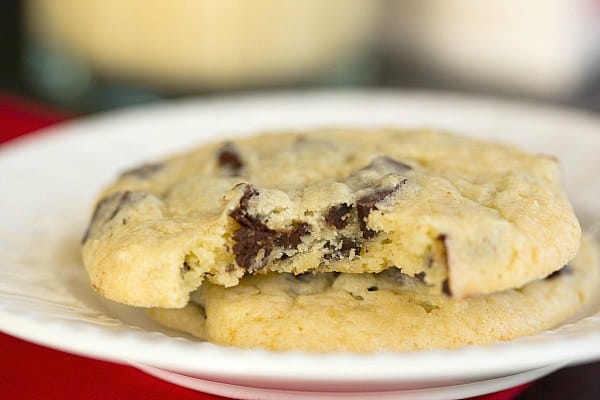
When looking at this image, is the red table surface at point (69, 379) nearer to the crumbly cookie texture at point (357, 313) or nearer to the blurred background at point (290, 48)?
the crumbly cookie texture at point (357, 313)

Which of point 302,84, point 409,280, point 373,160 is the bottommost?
point 302,84

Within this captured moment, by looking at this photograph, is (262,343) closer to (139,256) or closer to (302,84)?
(139,256)

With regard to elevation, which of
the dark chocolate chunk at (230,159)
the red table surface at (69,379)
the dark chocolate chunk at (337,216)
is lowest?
the red table surface at (69,379)

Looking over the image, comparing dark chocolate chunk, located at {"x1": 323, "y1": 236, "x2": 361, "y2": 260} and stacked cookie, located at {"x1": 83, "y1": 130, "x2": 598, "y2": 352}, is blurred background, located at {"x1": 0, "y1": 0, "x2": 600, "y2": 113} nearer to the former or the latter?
stacked cookie, located at {"x1": 83, "y1": 130, "x2": 598, "y2": 352}

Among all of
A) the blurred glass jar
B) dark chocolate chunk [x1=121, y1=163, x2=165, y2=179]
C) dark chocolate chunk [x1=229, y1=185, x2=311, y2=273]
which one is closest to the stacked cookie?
dark chocolate chunk [x1=229, y1=185, x2=311, y2=273]

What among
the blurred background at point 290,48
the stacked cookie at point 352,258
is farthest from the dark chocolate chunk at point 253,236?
the blurred background at point 290,48

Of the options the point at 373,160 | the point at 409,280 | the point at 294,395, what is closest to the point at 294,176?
the point at 373,160

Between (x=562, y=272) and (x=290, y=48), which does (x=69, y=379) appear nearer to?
(x=562, y=272)

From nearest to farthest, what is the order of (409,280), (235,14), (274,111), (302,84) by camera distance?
(409,280) < (274,111) < (235,14) < (302,84)
